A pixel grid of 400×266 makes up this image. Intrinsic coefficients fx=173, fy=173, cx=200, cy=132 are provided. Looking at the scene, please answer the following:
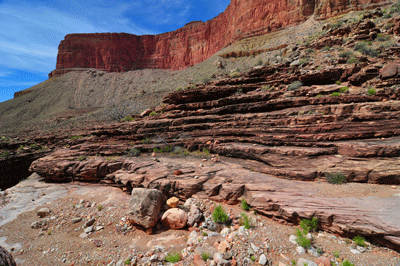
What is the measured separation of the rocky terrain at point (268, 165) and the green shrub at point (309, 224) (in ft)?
0.40

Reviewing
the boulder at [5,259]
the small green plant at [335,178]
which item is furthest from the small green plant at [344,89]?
the boulder at [5,259]

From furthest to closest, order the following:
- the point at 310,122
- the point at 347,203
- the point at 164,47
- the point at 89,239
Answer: the point at 164,47
the point at 310,122
the point at 89,239
the point at 347,203

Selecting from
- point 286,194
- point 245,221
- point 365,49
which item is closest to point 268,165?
point 286,194

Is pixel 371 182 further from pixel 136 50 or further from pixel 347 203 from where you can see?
pixel 136 50

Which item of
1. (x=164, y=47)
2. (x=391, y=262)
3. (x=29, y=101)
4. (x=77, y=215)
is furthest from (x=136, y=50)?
(x=391, y=262)

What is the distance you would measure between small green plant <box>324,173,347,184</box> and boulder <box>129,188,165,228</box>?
5.43 meters

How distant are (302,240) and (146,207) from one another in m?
4.27

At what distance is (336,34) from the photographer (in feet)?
47.6

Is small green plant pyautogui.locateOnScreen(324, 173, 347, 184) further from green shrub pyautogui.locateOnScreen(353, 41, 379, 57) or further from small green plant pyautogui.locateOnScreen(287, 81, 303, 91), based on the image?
green shrub pyautogui.locateOnScreen(353, 41, 379, 57)

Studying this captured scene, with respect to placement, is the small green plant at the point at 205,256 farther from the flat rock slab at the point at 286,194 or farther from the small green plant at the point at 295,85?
the small green plant at the point at 295,85

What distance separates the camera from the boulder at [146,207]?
5.38 m

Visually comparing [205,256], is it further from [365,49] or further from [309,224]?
[365,49]

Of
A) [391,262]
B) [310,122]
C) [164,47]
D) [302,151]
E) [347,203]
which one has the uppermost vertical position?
[164,47]

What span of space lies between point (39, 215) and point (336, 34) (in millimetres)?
22733
